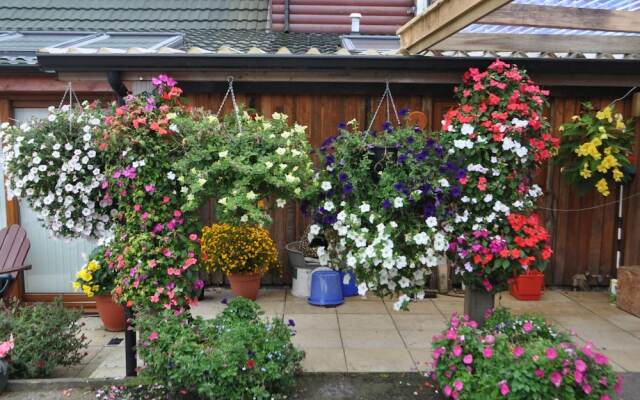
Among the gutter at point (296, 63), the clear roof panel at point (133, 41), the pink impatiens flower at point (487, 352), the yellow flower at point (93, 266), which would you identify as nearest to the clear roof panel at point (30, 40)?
the clear roof panel at point (133, 41)

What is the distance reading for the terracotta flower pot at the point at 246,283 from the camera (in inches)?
213

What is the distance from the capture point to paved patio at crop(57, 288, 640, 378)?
4078 mm

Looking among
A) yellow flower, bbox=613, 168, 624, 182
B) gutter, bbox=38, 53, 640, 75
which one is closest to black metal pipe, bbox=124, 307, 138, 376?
gutter, bbox=38, 53, 640, 75

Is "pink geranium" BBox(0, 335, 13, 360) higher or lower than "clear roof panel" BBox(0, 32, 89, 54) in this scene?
lower

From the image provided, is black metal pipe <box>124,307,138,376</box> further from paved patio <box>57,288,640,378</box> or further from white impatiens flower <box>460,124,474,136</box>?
white impatiens flower <box>460,124,474,136</box>

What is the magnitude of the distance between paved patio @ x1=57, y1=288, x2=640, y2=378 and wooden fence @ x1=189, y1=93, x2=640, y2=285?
41cm

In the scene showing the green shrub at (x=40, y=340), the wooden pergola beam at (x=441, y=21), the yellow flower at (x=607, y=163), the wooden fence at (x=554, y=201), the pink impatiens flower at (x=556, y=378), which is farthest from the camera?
the wooden fence at (x=554, y=201)

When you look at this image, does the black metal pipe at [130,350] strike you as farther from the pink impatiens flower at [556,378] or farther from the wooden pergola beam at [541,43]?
the wooden pergola beam at [541,43]

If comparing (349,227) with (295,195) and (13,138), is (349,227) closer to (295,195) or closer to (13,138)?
(295,195)

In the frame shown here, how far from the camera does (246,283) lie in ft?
17.8

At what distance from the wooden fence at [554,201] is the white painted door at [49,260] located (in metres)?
1.46

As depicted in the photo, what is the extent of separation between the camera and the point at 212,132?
133 inches

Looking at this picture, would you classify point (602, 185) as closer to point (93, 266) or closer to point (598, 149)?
point (598, 149)

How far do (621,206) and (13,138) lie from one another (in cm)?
604
